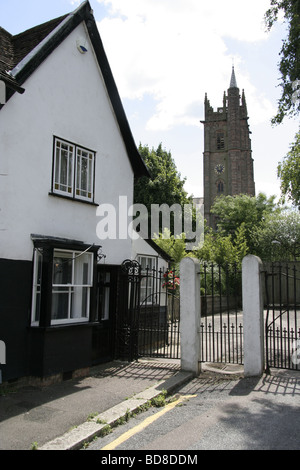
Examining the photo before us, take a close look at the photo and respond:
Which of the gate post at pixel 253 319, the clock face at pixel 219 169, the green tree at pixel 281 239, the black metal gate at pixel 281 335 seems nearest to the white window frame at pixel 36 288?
the gate post at pixel 253 319

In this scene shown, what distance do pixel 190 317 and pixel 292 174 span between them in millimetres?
8672

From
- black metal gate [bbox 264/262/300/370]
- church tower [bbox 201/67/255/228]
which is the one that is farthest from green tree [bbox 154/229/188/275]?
church tower [bbox 201/67/255/228]

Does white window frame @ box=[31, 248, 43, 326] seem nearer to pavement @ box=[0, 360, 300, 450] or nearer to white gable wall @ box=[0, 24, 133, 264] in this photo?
white gable wall @ box=[0, 24, 133, 264]

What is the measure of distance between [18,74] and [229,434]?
7.54 metres

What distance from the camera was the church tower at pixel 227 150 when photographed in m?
65.9

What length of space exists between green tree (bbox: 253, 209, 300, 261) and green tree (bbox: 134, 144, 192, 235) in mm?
8011

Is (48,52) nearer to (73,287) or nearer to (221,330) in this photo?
(73,287)

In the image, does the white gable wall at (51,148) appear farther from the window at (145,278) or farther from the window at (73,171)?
the window at (145,278)

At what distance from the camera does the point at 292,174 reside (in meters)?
14.7

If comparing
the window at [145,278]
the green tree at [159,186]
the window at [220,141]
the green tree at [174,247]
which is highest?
the window at [220,141]

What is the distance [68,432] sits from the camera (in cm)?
521

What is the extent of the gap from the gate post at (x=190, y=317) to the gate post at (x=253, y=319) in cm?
109

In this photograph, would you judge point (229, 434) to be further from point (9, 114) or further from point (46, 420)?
point (9, 114)

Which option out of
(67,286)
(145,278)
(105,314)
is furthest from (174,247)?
(67,286)
